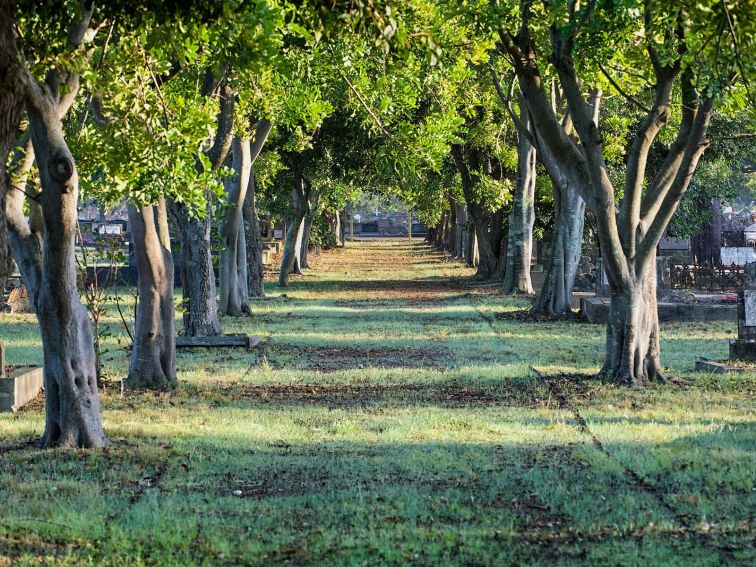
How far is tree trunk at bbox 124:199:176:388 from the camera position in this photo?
583 inches

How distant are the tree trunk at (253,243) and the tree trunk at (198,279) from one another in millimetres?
10252

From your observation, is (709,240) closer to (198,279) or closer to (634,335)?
(198,279)

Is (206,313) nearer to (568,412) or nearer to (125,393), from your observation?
(125,393)

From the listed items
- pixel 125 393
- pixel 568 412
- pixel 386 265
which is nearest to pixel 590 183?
pixel 568 412

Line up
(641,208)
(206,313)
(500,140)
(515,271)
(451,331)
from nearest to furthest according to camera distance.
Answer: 1. (641,208)
2. (206,313)
3. (451,331)
4. (515,271)
5. (500,140)

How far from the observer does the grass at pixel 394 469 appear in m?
7.23

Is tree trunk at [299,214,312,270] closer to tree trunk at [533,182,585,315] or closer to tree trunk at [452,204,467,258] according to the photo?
tree trunk at [452,204,467,258]

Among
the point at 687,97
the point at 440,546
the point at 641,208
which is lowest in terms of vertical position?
the point at 440,546

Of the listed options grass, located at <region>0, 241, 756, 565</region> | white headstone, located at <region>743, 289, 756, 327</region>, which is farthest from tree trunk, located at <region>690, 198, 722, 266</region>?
grass, located at <region>0, 241, 756, 565</region>

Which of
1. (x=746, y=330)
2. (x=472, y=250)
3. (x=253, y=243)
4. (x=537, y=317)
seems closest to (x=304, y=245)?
(x=472, y=250)

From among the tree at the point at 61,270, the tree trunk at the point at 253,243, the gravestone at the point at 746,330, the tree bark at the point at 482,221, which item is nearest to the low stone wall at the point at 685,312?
the gravestone at the point at 746,330

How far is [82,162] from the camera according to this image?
12430 mm

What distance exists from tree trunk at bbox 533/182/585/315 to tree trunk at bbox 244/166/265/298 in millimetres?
8307

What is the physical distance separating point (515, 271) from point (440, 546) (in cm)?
2790
